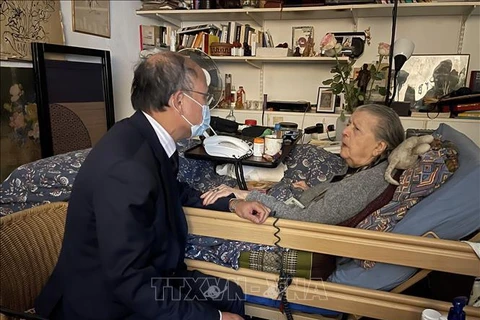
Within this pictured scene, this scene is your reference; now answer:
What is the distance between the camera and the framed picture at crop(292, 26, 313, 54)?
3071mm

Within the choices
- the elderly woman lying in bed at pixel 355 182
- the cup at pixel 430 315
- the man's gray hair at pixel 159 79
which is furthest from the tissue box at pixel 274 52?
the cup at pixel 430 315

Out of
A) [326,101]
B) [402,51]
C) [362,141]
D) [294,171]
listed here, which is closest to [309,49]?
[326,101]

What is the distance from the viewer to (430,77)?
9.40ft

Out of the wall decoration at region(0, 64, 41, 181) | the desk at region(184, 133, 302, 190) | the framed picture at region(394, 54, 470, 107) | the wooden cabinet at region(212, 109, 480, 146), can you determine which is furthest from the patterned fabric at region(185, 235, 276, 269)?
the framed picture at region(394, 54, 470, 107)

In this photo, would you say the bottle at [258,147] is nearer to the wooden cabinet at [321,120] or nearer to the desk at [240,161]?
the desk at [240,161]

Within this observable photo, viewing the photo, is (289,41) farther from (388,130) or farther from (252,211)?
(252,211)

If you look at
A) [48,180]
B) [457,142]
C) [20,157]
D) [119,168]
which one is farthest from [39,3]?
[457,142]

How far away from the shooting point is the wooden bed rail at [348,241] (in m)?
0.96

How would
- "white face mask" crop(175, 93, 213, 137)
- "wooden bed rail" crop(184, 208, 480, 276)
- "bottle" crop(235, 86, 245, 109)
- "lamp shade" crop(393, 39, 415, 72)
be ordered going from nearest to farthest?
1. "wooden bed rail" crop(184, 208, 480, 276)
2. "white face mask" crop(175, 93, 213, 137)
3. "lamp shade" crop(393, 39, 415, 72)
4. "bottle" crop(235, 86, 245, 109)

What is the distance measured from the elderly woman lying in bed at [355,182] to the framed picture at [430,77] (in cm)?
175

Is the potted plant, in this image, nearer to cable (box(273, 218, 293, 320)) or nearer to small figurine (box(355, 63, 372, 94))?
small figurine (box(355, 63, 372, 94))

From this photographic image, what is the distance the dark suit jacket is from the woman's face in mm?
700

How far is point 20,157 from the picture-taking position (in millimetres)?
2025

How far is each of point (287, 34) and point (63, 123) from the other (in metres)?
2.01
